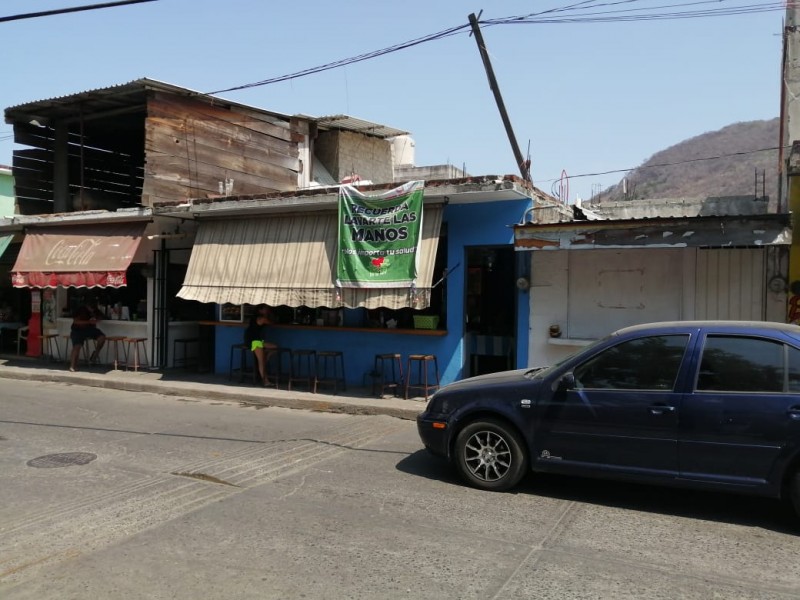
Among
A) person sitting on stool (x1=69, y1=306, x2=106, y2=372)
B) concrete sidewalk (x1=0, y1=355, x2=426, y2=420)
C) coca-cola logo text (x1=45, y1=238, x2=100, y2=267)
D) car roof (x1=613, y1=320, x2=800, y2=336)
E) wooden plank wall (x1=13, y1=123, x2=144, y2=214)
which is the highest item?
wooden plank wall (x1=13, y1=123, x2=144, y2=214)

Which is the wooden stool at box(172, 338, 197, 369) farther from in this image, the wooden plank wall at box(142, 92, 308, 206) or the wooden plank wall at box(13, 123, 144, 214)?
the wooden plank wall at box(13, 123, 144, 214)

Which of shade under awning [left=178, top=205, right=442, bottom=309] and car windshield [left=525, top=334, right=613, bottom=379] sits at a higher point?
shade under awning [left=178, top=205, right=442, bottom=309]

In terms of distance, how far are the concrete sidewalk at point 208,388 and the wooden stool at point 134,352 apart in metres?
0.37

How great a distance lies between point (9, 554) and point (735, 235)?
8.72m

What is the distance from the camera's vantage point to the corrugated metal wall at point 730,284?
368 inches

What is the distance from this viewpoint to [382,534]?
4.77 meters

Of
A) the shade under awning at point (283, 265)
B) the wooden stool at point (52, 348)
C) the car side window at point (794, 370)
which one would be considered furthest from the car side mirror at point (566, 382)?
the wooden stool at point (52, 348)

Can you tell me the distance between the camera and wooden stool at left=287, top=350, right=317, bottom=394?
12024 millimetres

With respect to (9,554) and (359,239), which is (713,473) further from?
(359,239)

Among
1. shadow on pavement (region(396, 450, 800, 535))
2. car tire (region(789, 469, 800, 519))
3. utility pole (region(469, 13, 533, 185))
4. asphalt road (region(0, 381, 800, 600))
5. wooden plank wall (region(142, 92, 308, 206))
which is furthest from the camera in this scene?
wooden plank wall (region(142, 92, 308, 206))

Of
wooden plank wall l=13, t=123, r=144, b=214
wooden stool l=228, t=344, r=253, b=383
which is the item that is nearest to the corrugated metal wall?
wooden stool l=228, t=344, r=253, b=383

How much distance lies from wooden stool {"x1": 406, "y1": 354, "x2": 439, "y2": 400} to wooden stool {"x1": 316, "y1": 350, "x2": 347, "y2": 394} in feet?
4.60

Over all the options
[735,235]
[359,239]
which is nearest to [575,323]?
[735,235]

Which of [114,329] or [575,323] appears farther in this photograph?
[114,329]
